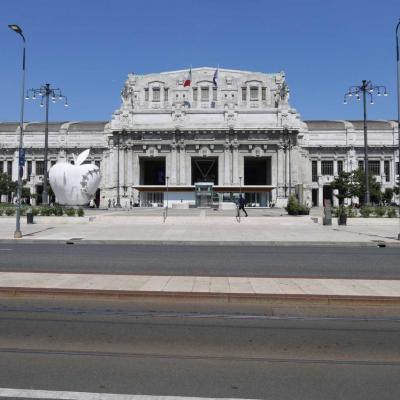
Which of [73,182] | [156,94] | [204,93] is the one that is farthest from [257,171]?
[73,182]

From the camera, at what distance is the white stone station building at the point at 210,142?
8888cm

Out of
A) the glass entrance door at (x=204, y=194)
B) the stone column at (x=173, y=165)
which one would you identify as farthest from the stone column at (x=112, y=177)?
the glass entrance door at (x=204, y=194)

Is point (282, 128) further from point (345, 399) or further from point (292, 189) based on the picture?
point (345, 399)

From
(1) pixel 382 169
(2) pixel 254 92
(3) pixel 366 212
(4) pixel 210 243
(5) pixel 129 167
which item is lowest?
(4) pixel 210 243

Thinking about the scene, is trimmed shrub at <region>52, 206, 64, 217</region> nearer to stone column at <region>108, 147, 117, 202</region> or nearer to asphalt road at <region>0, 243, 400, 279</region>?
asphalt road at <region>0, 243, 400, 279</region>

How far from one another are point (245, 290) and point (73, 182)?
1576 inches

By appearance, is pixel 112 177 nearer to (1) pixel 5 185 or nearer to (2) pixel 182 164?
(2) pixel 182 164

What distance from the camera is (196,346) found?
18.8 feet

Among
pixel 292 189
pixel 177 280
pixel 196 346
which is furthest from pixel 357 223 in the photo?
pixel 292 189

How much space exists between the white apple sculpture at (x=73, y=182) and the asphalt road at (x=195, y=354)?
39571 millimetres

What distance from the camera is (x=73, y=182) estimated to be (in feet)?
150

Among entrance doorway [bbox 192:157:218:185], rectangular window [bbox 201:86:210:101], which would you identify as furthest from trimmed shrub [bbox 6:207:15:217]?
rectangular window [bbox 201:86:210:101]

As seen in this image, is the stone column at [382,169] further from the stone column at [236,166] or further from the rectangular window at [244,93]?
the rectangular window at [244,93]

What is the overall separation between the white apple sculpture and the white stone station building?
1269 inches
